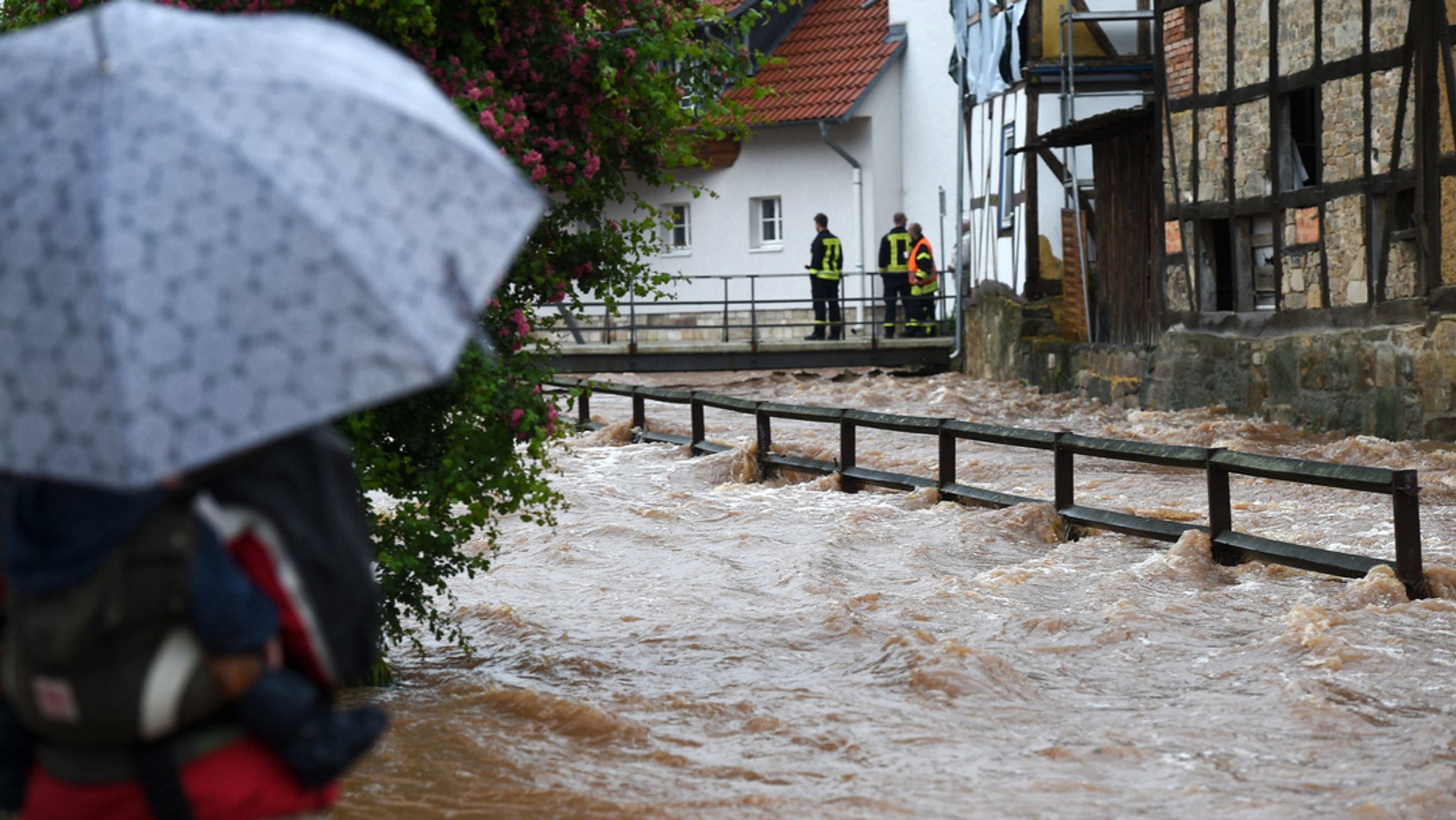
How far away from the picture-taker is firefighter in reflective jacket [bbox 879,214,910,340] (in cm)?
2683

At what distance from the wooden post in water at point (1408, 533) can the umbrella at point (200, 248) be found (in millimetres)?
6921

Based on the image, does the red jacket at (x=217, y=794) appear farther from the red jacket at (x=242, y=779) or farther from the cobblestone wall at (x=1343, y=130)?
the cobblestone wall at (x=1343, y=130)

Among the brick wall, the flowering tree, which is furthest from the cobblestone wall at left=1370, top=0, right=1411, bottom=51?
the flowering tree

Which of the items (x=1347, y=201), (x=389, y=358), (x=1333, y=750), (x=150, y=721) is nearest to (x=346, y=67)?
(x=389, y=358)

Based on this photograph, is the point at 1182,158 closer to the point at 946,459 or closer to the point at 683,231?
the point at 946,459

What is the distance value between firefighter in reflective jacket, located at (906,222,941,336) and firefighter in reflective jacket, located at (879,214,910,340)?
4.9 inches

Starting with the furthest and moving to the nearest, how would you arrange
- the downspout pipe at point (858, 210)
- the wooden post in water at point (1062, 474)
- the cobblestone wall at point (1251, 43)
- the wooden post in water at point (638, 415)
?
the downspout pipe at point (858, 210) < the wooden post in water at point (638, 415) < the cobblestone wall at point (1251, 43) < the wooden post in water at point (1062, 474)

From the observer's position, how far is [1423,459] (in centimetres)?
1325

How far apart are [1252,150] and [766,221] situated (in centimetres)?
1674

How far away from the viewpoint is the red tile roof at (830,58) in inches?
1213

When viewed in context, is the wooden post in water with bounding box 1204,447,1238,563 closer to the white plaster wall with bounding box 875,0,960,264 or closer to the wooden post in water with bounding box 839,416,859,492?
the wooden post in water with bounding box 839,416,859,492

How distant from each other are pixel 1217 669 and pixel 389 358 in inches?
233

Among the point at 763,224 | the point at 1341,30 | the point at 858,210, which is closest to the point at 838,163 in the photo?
the point at 858,210

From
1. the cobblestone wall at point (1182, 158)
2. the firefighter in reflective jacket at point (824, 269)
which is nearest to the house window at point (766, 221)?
the firefighter in reflective jacket at point (824, 269)
